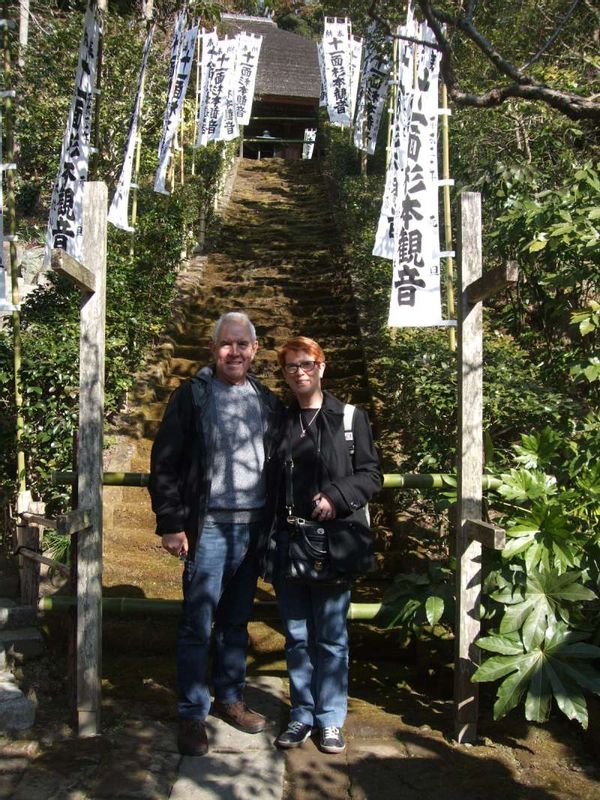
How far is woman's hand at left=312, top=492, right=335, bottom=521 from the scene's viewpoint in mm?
3105

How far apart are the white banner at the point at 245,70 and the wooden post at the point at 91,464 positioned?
11.7m

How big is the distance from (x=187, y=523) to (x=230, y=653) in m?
0.62

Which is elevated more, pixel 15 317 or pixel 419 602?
pixel 15 317

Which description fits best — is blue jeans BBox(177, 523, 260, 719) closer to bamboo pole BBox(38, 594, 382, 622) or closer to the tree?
bamboo pole BBox(38, 594, 382, 622)

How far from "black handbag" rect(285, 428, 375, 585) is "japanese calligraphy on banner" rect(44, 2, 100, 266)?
4.01 m

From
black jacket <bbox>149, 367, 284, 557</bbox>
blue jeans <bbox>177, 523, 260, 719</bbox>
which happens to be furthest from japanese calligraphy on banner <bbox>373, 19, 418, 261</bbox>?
blue jeans <bbox>177, 523, 260, 719</bbox>

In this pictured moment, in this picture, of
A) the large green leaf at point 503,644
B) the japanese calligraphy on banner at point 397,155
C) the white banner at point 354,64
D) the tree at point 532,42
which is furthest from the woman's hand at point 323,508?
the white banner at point 354,64

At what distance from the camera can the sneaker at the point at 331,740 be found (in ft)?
10.3

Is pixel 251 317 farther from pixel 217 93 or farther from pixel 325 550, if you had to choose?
pixel 217 93

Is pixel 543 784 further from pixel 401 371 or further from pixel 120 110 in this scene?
pixel 120 110

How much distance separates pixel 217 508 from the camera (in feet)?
10.5

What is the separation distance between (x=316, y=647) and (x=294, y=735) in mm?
362

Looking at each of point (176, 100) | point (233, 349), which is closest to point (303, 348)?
point (233, 349)

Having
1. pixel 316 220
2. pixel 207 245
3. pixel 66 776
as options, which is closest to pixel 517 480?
pixel 66 776
